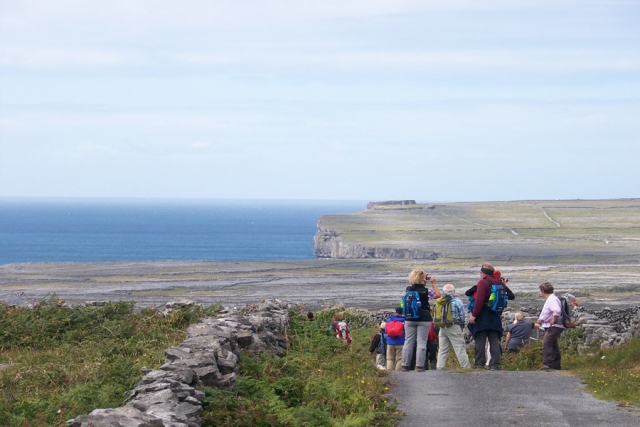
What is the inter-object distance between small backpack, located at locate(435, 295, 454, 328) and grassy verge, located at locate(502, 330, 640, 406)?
7.63ft

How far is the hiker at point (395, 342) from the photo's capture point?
711 inches

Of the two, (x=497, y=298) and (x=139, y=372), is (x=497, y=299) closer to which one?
(x=497, y=298)

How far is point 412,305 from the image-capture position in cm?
1647

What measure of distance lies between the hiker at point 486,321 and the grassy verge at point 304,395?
246 centimetres

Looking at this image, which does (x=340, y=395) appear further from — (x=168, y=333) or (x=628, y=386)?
(x=168, y=333)

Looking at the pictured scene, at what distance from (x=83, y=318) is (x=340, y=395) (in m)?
8.81

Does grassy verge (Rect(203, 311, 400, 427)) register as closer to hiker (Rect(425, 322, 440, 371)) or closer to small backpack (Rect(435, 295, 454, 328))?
small backpack (Rect(435, 295, 454, 328))

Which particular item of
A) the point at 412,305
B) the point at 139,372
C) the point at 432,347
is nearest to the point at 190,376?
the point at 139,372

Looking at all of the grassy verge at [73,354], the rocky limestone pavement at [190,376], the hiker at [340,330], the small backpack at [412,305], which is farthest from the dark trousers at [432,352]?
the grassy verge at [73,354]

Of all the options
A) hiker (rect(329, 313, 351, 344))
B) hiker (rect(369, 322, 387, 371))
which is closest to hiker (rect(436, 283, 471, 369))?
hiker (rect(369, 322, 387, 371))

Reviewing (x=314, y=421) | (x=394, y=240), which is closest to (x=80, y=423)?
(x=314, y=421)

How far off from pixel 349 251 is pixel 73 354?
127064mm

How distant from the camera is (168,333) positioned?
1697 centimetres

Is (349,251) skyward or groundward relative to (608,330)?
groundward
